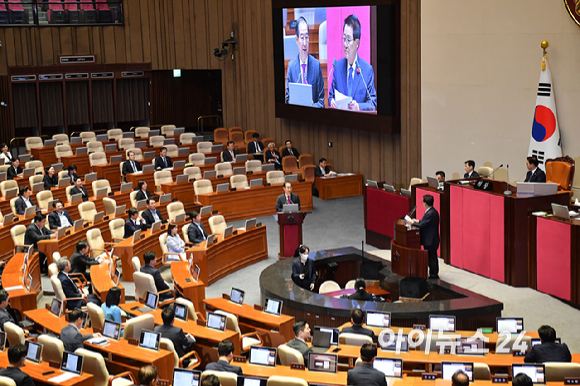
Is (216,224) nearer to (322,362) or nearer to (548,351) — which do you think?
(322,362)

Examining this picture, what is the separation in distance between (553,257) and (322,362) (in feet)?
14.6

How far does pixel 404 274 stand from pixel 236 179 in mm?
6270

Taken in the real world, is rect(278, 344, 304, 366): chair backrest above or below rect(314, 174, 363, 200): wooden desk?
below

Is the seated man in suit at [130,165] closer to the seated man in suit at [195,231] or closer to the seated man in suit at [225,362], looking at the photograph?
the seated man in suit at [195,231]

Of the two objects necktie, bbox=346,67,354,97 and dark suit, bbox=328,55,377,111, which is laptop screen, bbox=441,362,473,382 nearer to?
dark suit, bbox=328,55,377,111

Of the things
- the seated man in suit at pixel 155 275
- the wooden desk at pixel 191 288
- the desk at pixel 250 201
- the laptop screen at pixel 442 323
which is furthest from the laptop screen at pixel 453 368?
the desk at pixel 250 201

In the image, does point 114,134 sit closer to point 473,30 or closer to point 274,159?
point 274,159

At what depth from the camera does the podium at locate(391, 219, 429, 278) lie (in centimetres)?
984

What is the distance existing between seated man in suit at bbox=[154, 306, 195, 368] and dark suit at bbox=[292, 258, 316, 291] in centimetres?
271

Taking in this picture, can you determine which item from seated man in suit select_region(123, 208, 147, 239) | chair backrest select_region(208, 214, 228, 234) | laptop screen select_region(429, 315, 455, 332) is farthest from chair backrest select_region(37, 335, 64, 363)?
chair backrest select_region(208, 214, 228, 234)

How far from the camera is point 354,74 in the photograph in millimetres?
16156

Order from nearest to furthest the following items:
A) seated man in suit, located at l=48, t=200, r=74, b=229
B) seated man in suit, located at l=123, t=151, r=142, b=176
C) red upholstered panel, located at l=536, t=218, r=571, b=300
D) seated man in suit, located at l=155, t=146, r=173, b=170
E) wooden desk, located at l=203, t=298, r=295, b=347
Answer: wooden desk, located at l=203, t=298, r=295, b=347, red upholstered panel, located at l=536, t=218, r=571, b=300, seated man in suit, located at l=48, t=200, r=74, b=229, seated man in suit, located at l=123, t=151, r=142, b=176, seated man in suit, located at l=155, t=146, r=173, b=170

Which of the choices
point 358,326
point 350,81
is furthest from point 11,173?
point 358,326

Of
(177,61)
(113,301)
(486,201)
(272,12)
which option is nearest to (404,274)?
(486,201)
